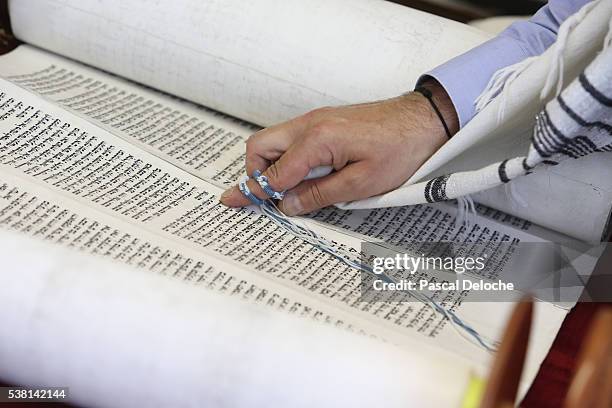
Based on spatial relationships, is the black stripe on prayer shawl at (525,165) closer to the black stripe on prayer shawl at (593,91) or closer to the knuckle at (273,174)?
the black stripe on prayer shawl at (593,91)

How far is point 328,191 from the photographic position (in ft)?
2.55

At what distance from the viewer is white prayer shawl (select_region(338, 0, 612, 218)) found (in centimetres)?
66

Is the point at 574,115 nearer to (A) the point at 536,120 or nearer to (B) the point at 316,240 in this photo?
(A) the point at 536,120

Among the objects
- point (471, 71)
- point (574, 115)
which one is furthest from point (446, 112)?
point (574, 115)

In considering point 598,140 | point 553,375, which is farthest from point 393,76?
point 553,375

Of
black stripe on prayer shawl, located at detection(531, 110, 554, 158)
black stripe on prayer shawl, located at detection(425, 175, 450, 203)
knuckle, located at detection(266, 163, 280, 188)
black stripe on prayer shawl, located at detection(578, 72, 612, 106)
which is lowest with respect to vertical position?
knuckle, located at detection(266, 163, 280, 188)

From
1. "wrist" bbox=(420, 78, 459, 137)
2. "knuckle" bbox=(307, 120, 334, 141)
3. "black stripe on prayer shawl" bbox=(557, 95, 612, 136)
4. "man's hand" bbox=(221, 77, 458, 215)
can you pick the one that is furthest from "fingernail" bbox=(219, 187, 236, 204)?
"black stripe on prayer shawl" bbox=(557, 95, 612, 136)

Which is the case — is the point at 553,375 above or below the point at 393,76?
below

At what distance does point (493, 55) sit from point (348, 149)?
0.59 feet

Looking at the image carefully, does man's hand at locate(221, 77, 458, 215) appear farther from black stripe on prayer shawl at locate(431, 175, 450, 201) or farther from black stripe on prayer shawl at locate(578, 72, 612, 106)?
black stripe on prayer shawl at locate(578, 72, 612, 106)

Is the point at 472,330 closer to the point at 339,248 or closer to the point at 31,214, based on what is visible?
the point at 339,248

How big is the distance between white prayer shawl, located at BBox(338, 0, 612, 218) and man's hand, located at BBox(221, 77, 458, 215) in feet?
0.07

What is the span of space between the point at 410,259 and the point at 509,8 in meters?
0.87

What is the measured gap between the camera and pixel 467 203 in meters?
0.83
